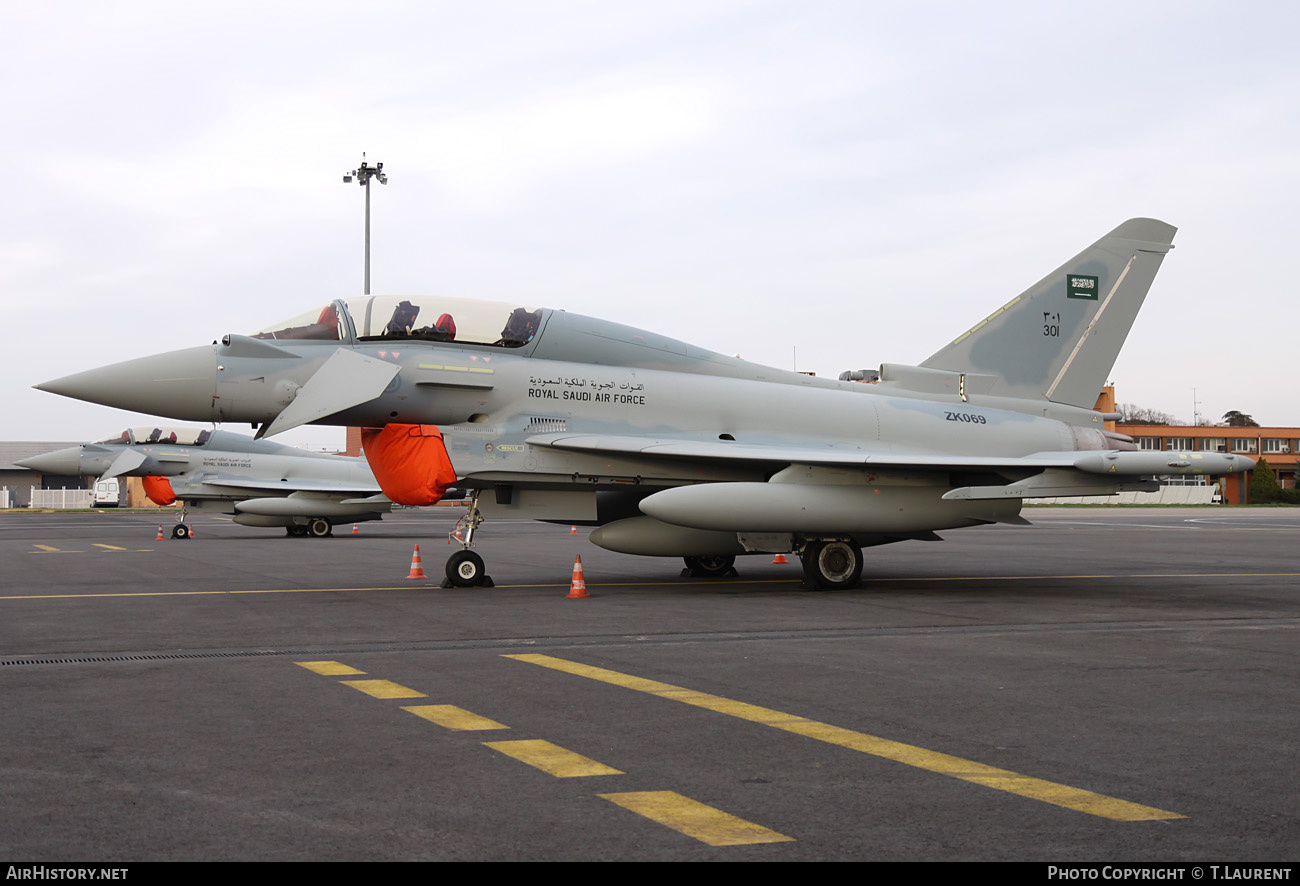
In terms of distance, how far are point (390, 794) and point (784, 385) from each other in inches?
459

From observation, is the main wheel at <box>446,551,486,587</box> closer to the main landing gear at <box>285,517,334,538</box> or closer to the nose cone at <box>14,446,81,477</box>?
the main landing gear at <box>285,517,334,538</box>

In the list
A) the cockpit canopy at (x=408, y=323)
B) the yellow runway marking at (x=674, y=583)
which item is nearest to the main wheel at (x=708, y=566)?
the yellow runway marking at (x=674, y=583)

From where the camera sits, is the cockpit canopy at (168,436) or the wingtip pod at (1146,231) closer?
the wingtip pod at (1146,231)

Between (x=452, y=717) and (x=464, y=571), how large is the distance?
26.7ft

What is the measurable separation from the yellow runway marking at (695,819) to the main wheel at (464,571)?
982 cm

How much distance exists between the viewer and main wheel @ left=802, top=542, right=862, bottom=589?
45.4 ft

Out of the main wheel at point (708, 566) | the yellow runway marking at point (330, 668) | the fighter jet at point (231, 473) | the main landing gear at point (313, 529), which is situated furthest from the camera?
the main landing gear at point (313, 529)

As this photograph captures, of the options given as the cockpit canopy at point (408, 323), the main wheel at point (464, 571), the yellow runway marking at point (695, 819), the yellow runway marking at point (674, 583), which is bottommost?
the yellow runway marking at point (674, 583)

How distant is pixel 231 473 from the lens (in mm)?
31812

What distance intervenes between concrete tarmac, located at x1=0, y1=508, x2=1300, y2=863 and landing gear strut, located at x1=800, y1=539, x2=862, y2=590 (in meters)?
1.08

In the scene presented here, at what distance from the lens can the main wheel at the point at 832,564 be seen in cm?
1385

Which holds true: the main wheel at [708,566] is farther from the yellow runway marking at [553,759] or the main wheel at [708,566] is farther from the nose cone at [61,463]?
the nose cone at [61,463]

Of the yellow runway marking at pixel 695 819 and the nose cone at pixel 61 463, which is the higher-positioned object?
the nose cone at pixel 61 463
